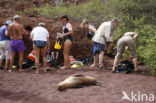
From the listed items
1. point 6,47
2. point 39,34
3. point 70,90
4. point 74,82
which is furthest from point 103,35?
point 6,47

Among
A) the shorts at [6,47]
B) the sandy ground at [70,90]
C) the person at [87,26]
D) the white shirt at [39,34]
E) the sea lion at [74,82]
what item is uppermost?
the person at [87,26]

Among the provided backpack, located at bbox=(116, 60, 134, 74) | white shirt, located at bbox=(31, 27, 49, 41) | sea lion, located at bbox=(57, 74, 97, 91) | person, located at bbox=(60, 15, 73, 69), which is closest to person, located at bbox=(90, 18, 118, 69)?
backpack, located at bbox=(116, 60, 134, 74)

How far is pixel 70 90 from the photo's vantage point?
484cm

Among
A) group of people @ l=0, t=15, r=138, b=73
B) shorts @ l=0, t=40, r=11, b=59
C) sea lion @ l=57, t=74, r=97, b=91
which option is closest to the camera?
sea lion @ l=57, t=74, r=97, b=91

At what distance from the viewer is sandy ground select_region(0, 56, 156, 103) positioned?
427 centimetres

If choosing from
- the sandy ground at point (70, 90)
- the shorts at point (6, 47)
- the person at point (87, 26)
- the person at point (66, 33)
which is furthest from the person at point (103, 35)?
the shorts at point (6, 47)

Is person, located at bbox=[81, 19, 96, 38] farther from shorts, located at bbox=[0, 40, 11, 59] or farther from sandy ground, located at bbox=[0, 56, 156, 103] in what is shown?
shorts, located at bbox=[0, 40, 11, 59]

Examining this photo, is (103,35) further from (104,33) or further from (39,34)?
(39,34)

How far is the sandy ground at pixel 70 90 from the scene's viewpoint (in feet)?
14.0

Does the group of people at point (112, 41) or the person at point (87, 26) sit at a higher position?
the person at point (87, 26)

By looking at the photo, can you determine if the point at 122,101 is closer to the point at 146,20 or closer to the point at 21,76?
the point at 21,76

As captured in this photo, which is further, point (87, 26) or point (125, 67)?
point (87, 26)

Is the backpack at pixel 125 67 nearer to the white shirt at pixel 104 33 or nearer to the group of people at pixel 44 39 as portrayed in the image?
the group of people at pixel 44 39

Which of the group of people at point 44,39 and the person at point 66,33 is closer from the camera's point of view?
the group of people at point 44,39
